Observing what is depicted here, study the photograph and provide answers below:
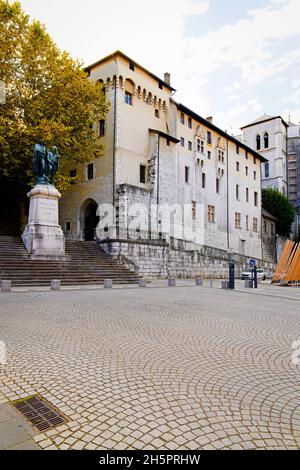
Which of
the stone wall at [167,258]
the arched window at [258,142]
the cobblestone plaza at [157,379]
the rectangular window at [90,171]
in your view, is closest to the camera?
the cobblestone plaza at [157,379]

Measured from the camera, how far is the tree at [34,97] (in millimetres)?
20891

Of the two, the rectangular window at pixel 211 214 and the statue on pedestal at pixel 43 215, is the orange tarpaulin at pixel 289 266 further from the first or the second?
the statue on pedestal at pixel 43 215

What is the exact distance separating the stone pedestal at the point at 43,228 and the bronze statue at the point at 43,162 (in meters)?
0.63

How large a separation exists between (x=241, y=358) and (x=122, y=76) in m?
27.4

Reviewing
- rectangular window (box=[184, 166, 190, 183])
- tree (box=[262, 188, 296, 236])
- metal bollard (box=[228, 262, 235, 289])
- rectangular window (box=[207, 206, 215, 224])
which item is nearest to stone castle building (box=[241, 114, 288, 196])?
tree (box=[262, 188, 296, 236])

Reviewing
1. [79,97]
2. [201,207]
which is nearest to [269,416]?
[79,97]

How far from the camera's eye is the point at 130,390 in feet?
10.8

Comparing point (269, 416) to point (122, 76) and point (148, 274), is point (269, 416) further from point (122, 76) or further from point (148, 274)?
point (122, 76)

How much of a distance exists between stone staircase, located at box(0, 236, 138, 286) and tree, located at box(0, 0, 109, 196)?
5958 millimetres

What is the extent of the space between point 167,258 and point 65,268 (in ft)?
31.4

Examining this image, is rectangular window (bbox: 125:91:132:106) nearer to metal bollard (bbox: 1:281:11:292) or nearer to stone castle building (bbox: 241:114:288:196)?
metal bollard (bbox: 1:281:11:292)

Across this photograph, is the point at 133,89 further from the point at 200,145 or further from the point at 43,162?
the point at 43,162

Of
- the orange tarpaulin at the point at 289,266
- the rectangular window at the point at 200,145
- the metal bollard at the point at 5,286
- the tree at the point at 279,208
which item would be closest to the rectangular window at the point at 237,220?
the rectangular window at the point at 200,145

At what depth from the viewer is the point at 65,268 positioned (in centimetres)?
1773
